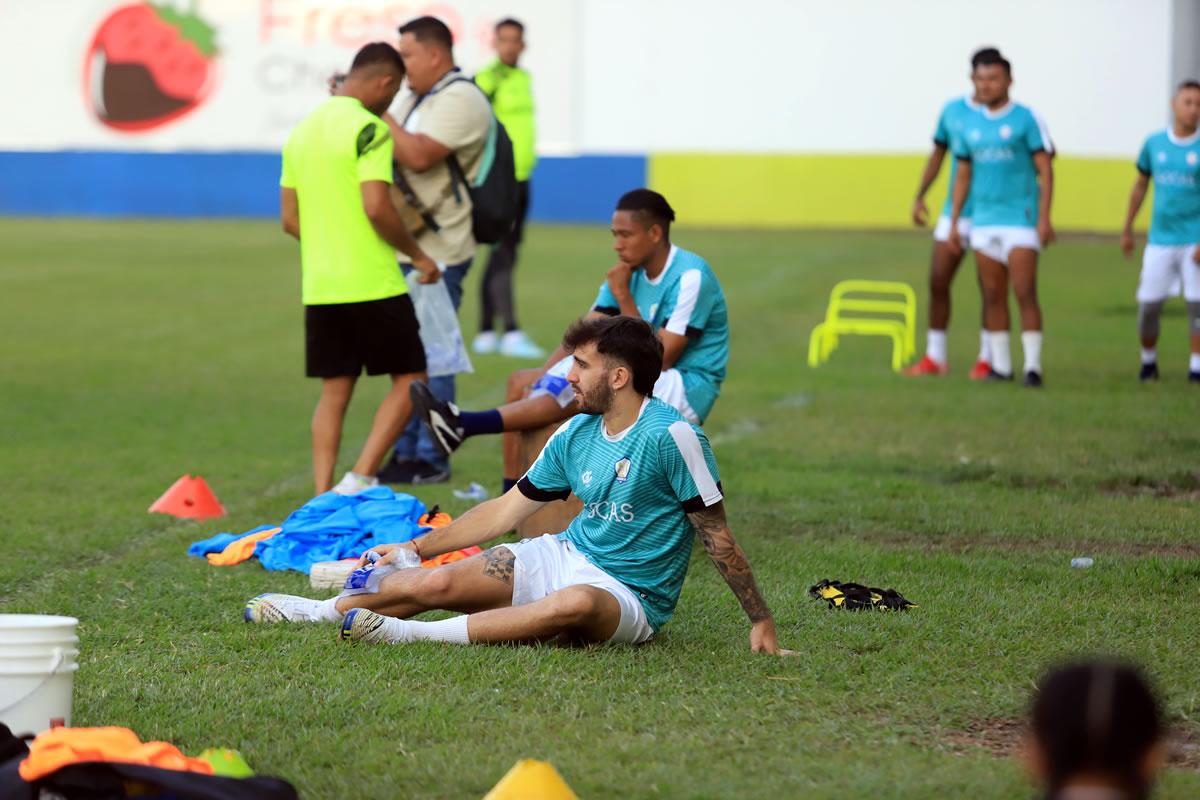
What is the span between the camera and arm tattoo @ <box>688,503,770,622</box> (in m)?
5.18

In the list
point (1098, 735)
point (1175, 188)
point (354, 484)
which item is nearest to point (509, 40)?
point (1175, 188)

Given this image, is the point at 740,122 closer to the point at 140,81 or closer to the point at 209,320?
the point at 140,81

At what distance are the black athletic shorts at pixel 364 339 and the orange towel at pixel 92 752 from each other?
13.8ft

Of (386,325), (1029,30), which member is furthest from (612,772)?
(1029,30)

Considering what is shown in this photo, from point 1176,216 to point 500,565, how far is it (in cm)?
821

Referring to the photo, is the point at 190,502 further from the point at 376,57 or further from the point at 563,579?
the point at 563,579

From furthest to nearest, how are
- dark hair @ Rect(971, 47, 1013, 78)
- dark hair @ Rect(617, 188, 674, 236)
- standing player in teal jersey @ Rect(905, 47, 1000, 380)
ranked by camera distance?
standing player in teal jersey @ Rect(905, 47, 1000, 380), dark hair @ Rect(971, 47, 1013, 78), dark hair @ Rect(617, 188, 674, 236)

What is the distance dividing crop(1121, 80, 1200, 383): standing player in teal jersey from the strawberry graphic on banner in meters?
28.4

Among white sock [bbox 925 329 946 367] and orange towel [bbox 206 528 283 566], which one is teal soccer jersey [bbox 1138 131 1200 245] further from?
orange towel [bbox 206 528 283 566]

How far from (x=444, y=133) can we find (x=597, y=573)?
3740mm

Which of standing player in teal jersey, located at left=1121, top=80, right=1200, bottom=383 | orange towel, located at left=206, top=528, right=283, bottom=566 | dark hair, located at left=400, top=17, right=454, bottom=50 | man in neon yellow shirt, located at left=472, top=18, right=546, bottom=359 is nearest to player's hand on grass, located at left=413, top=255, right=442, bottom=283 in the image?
dark hair, located at left=400, top=17, right=454, bottom=50

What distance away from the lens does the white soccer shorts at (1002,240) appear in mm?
12141

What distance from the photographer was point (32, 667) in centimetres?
404

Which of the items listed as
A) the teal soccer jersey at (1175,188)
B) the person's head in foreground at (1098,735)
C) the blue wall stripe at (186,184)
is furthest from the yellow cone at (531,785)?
the blue wall stripe at (186,184)
